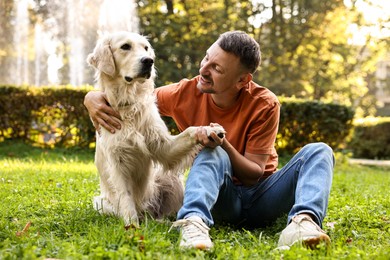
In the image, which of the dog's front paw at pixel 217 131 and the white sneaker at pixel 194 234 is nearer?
the white sneaker at pixel 194 234

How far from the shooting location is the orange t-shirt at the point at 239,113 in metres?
3.34

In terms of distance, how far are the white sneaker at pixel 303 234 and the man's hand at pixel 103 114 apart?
1470 mm

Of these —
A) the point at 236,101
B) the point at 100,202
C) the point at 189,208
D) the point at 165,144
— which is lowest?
the point at 100,202

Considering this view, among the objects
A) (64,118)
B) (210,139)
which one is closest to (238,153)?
(210,139)

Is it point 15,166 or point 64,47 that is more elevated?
point 64,47

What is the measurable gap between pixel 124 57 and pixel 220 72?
2.59ft

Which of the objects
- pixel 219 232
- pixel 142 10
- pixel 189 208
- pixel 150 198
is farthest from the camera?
pixel 142 10

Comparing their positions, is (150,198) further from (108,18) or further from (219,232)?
(108,18)

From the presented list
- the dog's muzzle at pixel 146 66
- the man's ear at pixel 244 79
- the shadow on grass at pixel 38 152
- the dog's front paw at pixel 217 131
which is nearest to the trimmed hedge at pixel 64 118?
the shadow on grass at pixel 38 152

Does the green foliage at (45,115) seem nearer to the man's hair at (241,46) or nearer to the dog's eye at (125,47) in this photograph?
the dog's eye at (125,47)

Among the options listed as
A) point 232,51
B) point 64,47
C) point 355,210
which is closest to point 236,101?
point 232,51

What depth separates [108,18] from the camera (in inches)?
683

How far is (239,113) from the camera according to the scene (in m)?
3.45

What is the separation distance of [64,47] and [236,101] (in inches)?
754
